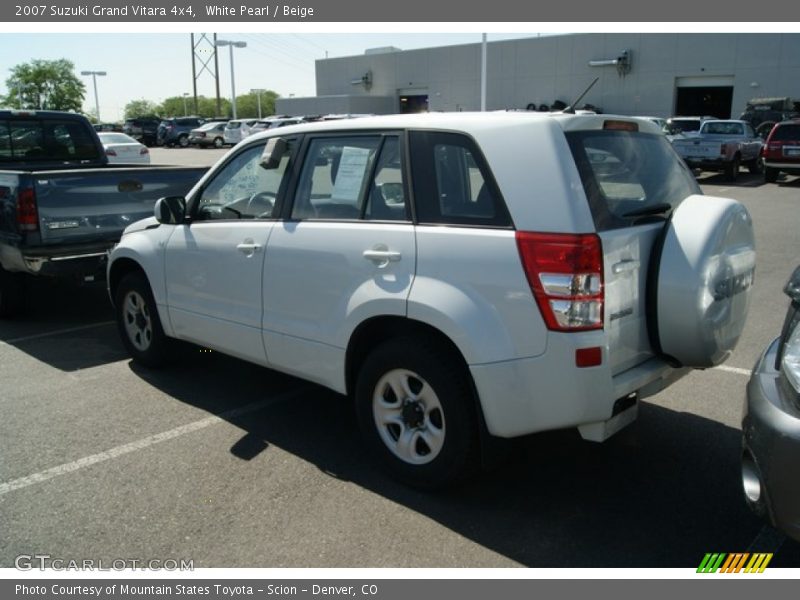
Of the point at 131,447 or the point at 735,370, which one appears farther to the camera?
the point at 735,370

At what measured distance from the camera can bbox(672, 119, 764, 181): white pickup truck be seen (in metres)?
20.2

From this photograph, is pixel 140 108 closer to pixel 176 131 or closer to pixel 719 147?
pixel 176 131

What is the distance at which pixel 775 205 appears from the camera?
51.4ft

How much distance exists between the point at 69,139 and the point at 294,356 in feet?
21.1

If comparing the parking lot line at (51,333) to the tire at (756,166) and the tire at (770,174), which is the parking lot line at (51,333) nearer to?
the tire at (770,174)

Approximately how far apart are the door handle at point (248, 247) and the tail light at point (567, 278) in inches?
72.5

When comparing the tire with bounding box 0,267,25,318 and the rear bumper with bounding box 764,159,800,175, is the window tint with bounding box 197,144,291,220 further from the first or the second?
the rear bumper with bounding box 764,159,800,175

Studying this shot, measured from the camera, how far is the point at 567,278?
3.00m

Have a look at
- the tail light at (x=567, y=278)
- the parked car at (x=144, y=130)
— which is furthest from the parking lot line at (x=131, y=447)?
the parked car at (x=144, y=130)

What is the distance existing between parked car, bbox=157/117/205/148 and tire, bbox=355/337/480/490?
45678mm

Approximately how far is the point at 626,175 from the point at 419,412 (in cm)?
162

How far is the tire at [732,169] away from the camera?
2048 centimetres

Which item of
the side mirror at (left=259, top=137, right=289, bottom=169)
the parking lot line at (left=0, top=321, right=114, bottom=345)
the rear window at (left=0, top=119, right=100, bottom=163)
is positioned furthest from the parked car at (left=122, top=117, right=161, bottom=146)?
the side mirror at (left=259, top=137, right=289, bottom=169)

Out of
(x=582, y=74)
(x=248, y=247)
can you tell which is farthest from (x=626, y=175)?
(x=582, y=74)
